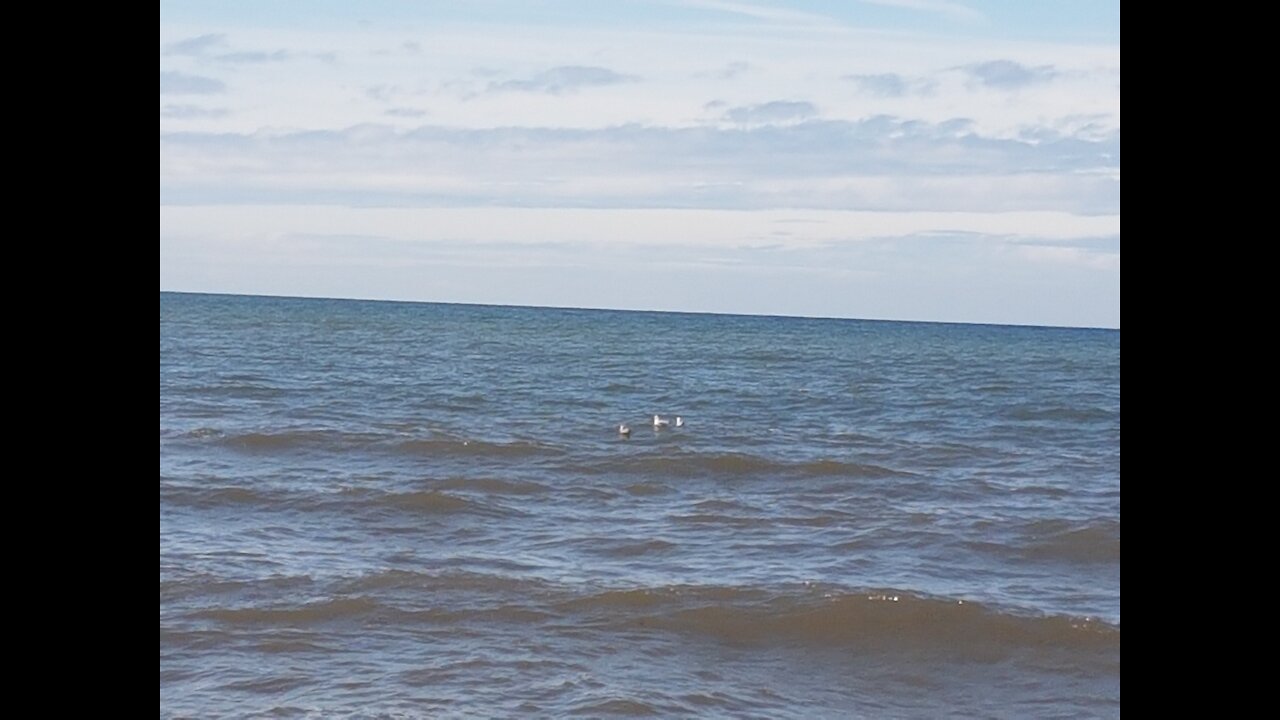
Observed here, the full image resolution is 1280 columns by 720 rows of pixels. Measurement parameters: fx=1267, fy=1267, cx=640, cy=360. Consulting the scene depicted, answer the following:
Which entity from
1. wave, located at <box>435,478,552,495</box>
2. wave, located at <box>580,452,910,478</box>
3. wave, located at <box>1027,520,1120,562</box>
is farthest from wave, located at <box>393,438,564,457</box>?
wave, located at <box>1027,520,1120,562</box>

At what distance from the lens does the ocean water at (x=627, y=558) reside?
5.88 m

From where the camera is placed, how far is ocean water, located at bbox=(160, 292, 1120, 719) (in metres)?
5.88

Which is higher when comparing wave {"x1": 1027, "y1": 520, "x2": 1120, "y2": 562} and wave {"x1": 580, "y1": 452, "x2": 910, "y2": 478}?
wave {"x1": 580, "y1": 452, "x2": 910, "y2": 478}

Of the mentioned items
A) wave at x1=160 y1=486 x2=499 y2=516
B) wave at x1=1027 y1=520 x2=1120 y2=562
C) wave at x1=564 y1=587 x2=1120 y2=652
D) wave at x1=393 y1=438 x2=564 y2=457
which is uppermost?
wave at x1=393 y1=438 x2=564 y2=457

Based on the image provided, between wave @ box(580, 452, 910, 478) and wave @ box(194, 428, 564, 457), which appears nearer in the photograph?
wave @ box(580, 452, 910, 478)

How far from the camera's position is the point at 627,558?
27.6ft

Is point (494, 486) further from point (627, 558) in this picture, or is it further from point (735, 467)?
point (627, 558)

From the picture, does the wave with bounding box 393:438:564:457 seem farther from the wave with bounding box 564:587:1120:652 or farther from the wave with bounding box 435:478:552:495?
the wave with bounding box 564:587:1120:652

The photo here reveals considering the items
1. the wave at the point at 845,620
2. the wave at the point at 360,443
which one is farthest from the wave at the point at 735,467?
the wave at the point at 845,620

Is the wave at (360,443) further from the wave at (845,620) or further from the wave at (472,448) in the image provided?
the wave at (845,620)
